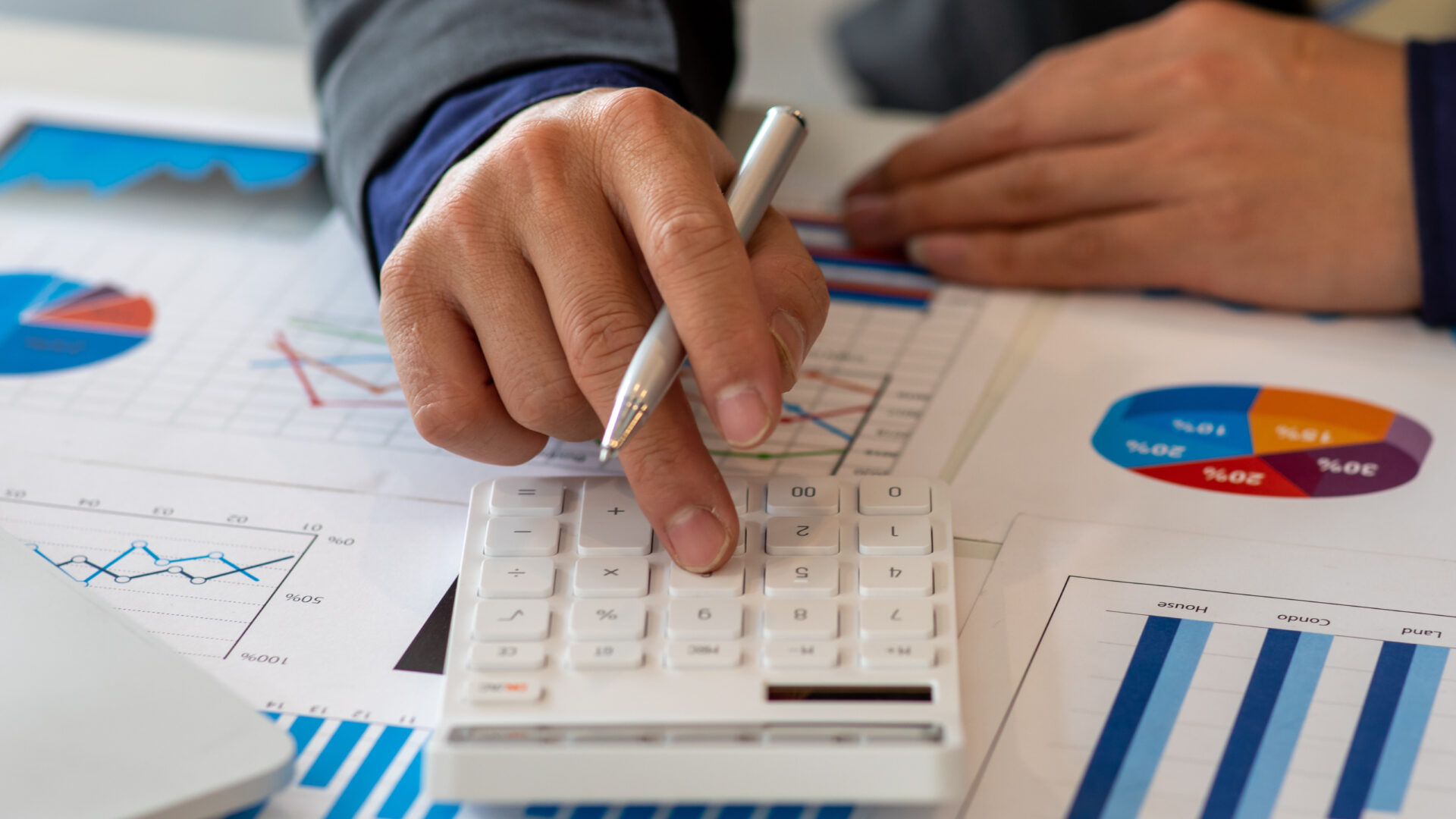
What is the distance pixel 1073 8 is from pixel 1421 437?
1.87 ft

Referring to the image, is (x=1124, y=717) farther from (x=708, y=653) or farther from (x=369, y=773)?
(x=369, y=773)

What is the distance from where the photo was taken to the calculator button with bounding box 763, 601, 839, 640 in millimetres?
389

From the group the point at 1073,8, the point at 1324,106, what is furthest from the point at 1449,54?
the point at 1073,8

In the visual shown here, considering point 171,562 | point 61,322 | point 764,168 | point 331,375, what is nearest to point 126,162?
point 61,322

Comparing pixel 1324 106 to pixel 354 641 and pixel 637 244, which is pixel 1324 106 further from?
pixel 354 641

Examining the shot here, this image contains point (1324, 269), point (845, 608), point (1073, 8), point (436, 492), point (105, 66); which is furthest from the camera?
point (1073, 8)

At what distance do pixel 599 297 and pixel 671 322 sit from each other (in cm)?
3

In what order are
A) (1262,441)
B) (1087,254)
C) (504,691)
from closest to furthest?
(504,691) < (1262,441) < (1087,254)

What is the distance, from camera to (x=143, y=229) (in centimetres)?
69

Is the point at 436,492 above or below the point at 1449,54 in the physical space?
below

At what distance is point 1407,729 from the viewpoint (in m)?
0.38

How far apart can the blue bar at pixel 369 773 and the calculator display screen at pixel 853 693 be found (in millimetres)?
128

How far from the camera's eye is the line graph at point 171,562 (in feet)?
1.41

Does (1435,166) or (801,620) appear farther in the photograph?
(1435,166)
